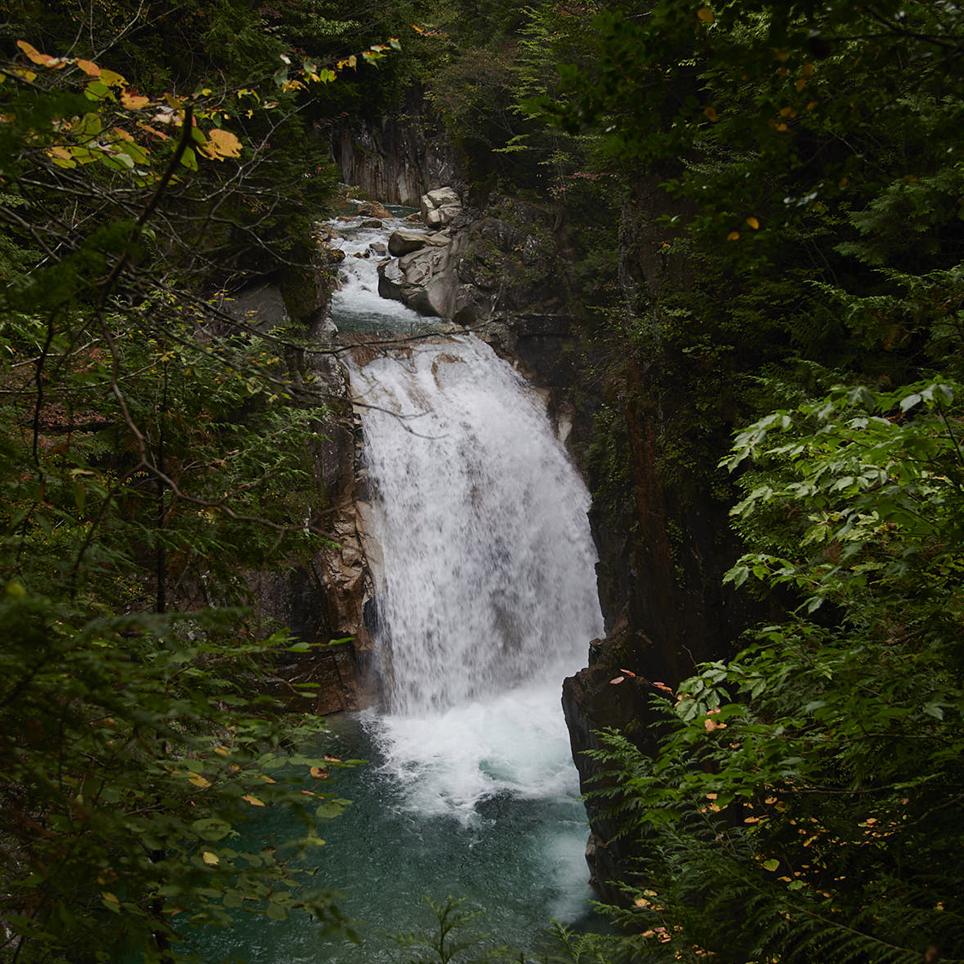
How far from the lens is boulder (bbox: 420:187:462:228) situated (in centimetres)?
2036

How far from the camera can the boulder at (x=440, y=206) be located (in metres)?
20.4

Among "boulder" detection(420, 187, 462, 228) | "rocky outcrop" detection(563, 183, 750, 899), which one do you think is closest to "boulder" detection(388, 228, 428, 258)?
"boulder" detection(420, 187, 462, 228)

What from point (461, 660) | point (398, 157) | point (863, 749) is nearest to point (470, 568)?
point (461, 660)

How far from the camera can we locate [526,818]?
8.64 m

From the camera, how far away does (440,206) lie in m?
20.7

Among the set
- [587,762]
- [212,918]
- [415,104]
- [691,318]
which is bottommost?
[587,762]

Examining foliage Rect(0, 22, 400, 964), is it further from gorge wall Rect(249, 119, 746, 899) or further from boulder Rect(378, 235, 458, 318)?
boulder Rect(378, 235, 458, 318)

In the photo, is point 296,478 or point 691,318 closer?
point 296,478

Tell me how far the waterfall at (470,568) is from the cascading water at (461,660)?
34 millimetres

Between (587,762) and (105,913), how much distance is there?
19.7 feet

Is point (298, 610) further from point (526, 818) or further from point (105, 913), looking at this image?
point (105, 913)

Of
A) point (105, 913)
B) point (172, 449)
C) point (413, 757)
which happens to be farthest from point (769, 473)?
point (413, 757)

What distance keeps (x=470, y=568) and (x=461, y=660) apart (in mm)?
1803

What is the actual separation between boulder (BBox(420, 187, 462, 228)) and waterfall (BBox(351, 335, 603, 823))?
24.4ft
